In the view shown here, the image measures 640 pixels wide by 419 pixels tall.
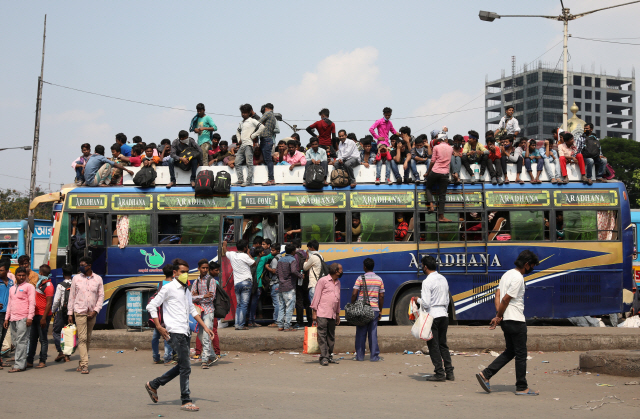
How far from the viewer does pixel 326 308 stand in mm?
10391

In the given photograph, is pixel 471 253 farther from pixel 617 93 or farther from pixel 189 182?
pixel 617 93

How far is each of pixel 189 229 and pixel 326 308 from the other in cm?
449

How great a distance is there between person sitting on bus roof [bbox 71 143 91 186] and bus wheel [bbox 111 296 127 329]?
2.67m

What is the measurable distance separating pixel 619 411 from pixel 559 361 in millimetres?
3623

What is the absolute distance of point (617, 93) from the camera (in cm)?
12181

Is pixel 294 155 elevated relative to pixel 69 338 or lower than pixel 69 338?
elevated

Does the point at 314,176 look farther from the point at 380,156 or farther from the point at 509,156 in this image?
the point at 509,156

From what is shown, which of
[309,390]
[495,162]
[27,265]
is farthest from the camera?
[495,162]

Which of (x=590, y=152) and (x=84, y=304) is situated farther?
(x=590, y=152)

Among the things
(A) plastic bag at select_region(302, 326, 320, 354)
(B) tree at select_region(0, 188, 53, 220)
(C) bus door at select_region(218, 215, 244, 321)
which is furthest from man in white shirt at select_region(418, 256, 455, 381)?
(B) tree at select_region(0, 188, 53, 220)

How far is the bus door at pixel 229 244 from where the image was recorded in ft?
42.5

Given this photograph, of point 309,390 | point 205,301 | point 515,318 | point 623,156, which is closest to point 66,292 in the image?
point 205,301

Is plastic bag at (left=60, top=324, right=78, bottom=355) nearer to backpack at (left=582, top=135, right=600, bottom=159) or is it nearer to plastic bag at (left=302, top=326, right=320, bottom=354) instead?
plastic bag at (left=302, top=326, right=320, bottom=354)

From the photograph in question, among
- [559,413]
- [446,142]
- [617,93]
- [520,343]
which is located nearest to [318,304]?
[520,343]
